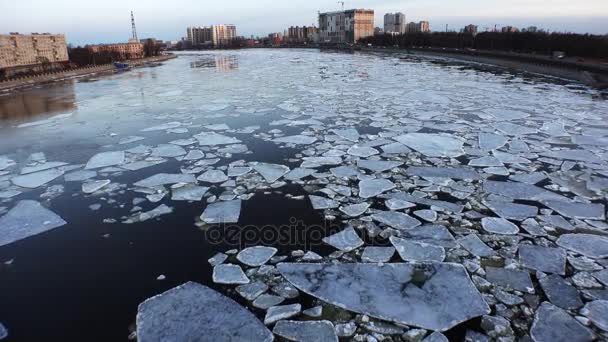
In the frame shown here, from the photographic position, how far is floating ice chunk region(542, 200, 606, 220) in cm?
327

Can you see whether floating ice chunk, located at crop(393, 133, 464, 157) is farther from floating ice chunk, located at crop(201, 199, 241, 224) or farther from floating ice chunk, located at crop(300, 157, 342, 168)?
floating ice chunk, located at crop(201, 199, 241, 224)

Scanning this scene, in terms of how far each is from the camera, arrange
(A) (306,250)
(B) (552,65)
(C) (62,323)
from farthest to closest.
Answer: (B) (552,65)
(A) (306,250)
(C) (62,323)

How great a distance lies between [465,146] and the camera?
5395mm

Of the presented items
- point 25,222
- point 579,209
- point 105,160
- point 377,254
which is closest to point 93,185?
point 25,222

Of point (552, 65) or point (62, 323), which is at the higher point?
point (552, 65)

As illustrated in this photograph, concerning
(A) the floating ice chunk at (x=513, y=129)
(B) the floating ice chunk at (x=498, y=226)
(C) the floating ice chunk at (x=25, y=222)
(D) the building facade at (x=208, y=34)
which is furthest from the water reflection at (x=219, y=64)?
(D) the building facade at (x=208, y=34)

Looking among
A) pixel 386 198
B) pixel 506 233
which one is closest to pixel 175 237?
pixel 386 198

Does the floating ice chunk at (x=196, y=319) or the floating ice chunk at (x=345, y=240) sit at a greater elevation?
the floating ice chunk at (x=345, y=240)

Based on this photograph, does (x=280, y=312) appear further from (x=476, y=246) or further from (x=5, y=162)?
(x=5, y=162)

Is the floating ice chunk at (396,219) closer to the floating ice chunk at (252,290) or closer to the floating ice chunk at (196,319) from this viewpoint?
the floating ice chunk at (252,290)

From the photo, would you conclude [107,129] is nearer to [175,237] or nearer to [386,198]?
[175,237]

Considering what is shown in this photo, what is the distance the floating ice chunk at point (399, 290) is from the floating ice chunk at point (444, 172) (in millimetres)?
1854

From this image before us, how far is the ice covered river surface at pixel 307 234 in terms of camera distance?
2.15 m

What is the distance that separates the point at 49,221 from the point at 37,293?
112cm
